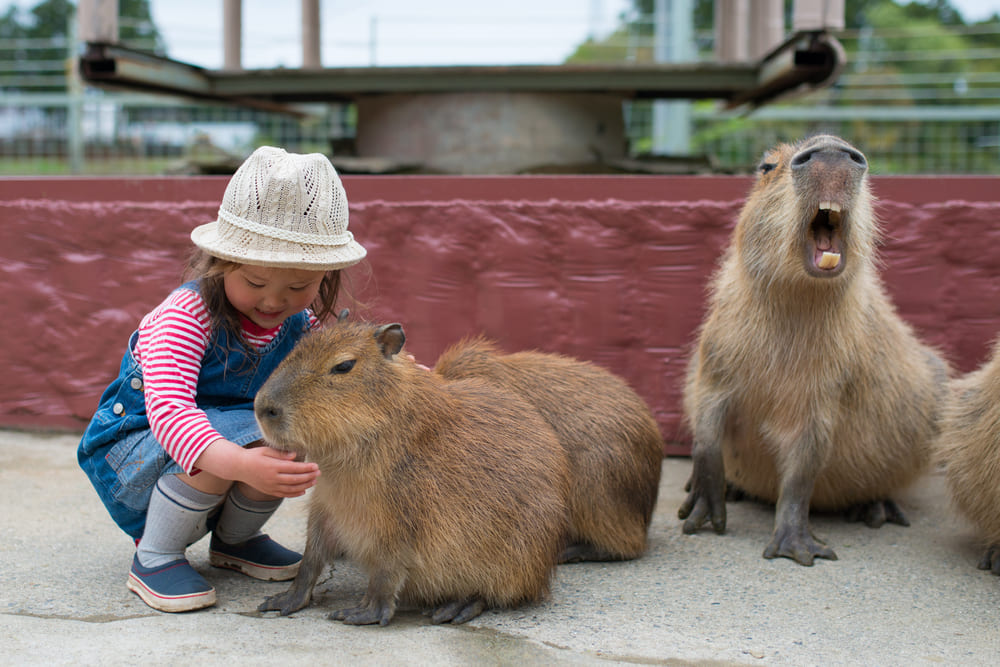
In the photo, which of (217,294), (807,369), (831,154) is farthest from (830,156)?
(217,294)

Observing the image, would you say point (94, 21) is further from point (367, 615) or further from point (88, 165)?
point (88, 165)

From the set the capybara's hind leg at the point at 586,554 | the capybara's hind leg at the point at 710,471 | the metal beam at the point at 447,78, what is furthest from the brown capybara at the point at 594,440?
the metal beam at the point at 447,78

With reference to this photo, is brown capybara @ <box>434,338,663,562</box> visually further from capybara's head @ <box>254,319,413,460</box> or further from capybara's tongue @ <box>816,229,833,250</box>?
capybara's tongue @ <box>816,229,833,250</box>

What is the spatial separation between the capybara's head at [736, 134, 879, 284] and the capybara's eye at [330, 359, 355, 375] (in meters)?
1.33

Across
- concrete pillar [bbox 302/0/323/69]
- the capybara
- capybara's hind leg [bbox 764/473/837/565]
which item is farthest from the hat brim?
concrete pillar [bbox 302/0/323/69]

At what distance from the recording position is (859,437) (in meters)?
3.01

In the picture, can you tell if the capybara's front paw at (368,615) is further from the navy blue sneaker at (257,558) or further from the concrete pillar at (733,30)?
the concrete pillar at (733,30)

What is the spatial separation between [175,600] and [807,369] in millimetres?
1934

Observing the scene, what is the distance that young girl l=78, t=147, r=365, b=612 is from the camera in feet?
7.29

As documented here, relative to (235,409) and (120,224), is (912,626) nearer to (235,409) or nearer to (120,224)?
(235,409)

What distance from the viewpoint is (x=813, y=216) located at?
2.63 metres

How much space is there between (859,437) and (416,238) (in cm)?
186

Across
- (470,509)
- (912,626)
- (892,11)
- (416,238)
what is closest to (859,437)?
(912,626)

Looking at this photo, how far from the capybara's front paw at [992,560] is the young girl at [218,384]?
78.7 inches
